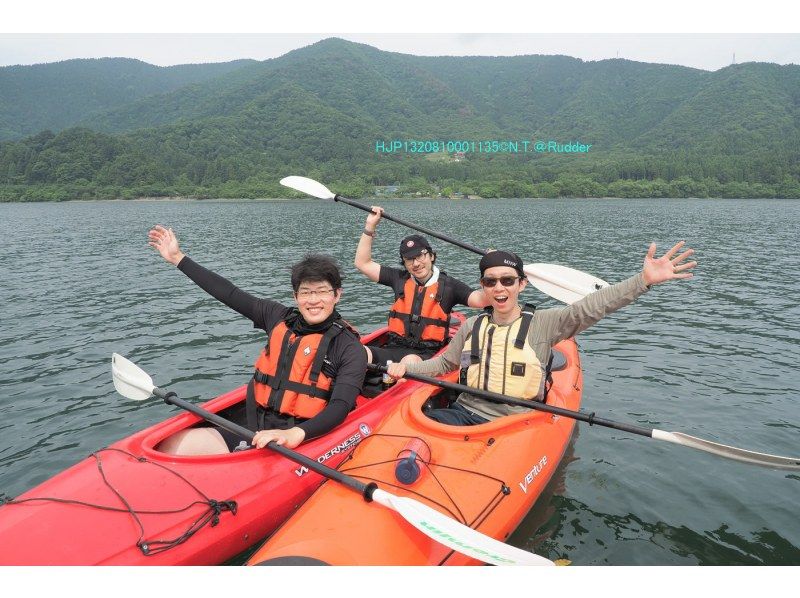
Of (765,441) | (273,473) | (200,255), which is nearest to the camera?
(273,473)

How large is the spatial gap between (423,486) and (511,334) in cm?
141

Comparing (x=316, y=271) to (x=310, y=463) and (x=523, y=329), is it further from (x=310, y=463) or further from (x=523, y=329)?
(x=523, y=329)

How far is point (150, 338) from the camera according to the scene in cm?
1001

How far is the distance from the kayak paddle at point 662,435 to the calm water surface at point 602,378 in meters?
0.92

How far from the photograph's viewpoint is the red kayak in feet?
10.4

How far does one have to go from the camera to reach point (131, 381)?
5008 millimetres

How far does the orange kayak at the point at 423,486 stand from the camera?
3.08 metres

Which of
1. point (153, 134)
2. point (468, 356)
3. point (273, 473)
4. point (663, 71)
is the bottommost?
point (273, 473)

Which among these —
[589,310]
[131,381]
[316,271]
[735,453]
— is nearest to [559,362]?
[589,310]

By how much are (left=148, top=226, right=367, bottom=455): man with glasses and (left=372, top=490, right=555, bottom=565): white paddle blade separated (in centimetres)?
108

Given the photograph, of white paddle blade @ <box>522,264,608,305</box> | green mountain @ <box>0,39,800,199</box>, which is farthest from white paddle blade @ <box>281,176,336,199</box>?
green mountain @ <box>0,39,800,199</box>

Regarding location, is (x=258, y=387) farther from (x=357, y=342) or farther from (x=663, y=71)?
(x=663, y=71)

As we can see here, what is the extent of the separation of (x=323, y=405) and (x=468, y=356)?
129cm

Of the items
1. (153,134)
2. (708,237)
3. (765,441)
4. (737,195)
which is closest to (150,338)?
(765,441)
